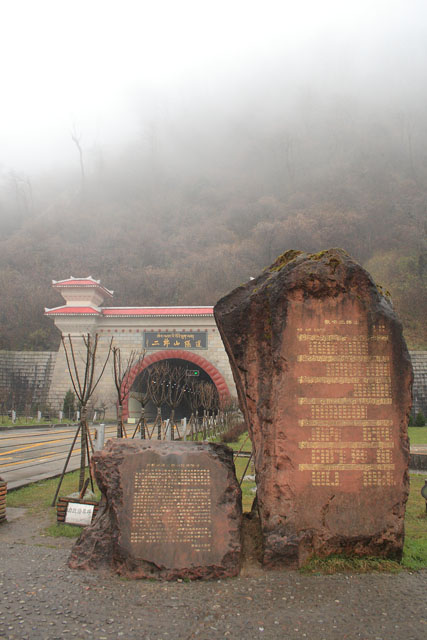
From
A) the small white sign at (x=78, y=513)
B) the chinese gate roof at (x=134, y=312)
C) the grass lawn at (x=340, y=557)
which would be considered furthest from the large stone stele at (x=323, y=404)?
the chinese gate roof at (x=134, y=312)

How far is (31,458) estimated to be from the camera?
11570 mm

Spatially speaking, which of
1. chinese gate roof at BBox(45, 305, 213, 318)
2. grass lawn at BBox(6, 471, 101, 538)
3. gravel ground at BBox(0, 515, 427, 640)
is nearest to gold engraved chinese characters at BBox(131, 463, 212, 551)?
gravel ground at BBox(0, 515, 427, 640)

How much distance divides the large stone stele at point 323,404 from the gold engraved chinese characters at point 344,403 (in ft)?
0.04

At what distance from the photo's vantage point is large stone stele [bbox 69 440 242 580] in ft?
13.6

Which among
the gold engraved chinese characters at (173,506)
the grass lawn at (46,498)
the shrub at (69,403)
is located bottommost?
the grass lawn at (46,498)

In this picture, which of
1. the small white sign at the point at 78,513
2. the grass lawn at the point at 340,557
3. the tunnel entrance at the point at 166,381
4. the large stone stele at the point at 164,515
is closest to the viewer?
the large stone stele at the point at 164,515

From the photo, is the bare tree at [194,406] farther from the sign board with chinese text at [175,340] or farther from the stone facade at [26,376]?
the stone facade at [26,376]

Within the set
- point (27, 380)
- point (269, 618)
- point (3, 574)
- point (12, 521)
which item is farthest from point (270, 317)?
point (27, 380)

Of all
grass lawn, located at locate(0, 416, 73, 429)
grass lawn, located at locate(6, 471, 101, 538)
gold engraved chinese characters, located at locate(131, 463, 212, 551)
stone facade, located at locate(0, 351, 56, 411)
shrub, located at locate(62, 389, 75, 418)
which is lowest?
grass lawn, located at locate(6, 471, 101, 538)

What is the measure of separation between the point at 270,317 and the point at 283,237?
5197 centimetres

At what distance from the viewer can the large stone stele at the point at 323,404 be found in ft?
14.4

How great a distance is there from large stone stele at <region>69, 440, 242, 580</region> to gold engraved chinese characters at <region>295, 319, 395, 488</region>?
981mm

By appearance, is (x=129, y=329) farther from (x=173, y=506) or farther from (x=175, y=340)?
(x=173, y=506)

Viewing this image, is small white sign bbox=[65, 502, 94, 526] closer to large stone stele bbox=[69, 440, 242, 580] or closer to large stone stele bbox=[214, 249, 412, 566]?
large stone stele bbox=[69, 440, 242, 580]
